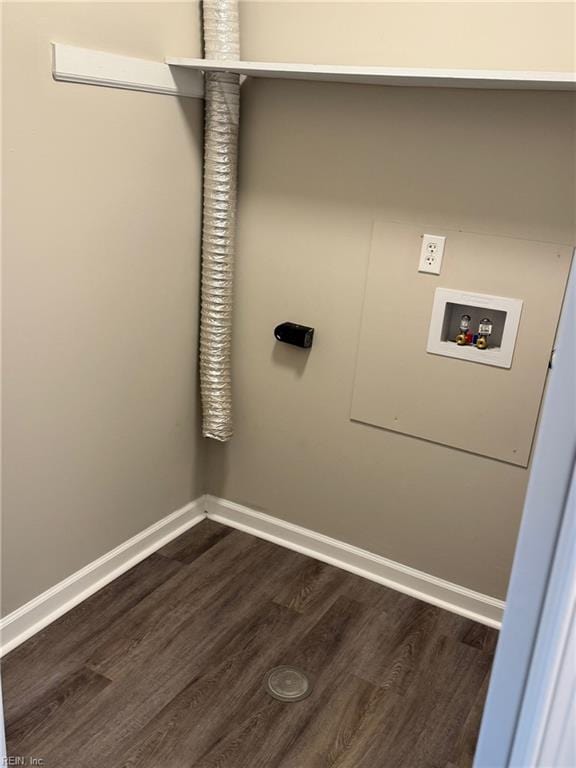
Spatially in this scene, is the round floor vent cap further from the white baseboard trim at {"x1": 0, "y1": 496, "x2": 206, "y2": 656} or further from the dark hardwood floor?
the white baseboard trim at {"x1": 0, "y1": 496, "x2": 206, "y2": 656}

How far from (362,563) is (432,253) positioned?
1.23m

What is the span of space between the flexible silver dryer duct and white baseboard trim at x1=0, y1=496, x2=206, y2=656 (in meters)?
0.41

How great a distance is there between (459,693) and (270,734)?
62 centimetres

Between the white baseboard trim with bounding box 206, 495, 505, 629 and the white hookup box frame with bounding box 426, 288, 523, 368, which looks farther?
the white baseboard trim with bounding box 206, 495, 505, 629

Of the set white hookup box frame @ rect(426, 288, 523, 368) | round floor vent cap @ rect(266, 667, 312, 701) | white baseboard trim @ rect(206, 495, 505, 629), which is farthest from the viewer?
white baseboard trim @ rect(206, 495, 505, 629)

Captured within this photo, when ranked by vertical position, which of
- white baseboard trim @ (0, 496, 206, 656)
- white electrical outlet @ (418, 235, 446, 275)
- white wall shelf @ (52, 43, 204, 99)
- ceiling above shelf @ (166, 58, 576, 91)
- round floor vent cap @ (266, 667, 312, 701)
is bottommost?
round floor vent cap @ (266, 667, 312, 701)

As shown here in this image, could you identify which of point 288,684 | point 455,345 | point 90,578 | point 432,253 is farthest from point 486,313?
point 90,578

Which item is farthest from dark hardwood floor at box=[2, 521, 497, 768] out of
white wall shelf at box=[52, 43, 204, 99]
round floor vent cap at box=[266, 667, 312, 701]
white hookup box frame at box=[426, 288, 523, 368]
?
white wall shelf at box=[52, 43, 204, 99]

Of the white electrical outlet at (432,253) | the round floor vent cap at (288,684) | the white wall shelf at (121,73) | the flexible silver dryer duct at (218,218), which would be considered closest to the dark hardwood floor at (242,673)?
the round floor vent cap at (288,684)

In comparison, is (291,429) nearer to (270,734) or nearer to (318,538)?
(318,538)

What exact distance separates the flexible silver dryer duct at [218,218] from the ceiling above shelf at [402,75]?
0.35ft

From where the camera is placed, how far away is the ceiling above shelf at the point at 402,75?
1812 millimetres

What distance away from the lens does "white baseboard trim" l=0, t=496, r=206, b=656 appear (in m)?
2.19

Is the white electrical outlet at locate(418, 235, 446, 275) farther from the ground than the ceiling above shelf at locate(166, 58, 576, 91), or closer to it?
closer to it
